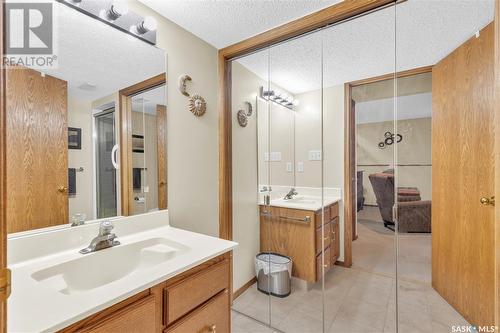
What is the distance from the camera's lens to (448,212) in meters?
1.51

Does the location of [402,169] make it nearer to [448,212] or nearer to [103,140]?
[448,212]

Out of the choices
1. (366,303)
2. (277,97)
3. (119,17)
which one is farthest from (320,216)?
(119,17)

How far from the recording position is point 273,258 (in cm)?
213

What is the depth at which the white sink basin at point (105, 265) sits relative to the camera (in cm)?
91

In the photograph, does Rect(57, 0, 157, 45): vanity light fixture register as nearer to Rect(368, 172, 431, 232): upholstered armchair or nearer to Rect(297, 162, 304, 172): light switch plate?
Rect(297, 162, 304, 172): light switch plate

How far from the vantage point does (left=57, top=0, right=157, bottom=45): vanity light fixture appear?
117 cm

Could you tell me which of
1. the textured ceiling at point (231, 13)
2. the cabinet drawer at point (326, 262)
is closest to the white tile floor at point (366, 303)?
the cabinet drawer at point (326, 262)

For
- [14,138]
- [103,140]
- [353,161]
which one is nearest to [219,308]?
[103,140]

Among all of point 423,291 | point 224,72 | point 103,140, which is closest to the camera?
point 103,140

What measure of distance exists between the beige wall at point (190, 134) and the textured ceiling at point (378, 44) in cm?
53

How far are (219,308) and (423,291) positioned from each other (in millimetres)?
1478

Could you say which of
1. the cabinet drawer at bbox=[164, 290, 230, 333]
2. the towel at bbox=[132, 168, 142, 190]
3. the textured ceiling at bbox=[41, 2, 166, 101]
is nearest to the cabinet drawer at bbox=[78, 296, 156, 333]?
the cabinet drawer at bbox=[164, 290, 230, 333]

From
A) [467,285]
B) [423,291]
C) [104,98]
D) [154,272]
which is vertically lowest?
[423,291]

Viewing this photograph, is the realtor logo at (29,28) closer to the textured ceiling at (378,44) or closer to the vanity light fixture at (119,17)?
the vanity light fixture at (119,17)
